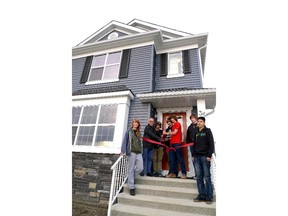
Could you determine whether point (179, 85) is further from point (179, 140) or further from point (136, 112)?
point (179, 140)

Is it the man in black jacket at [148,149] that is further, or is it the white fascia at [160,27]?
the white fascia at [160,27]

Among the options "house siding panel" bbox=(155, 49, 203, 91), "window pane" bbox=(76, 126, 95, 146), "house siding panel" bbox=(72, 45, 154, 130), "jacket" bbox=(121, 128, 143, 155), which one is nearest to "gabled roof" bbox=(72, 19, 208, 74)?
"house siding panel" bbox=(72, 45, 154, 130)

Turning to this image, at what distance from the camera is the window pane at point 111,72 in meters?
7.14

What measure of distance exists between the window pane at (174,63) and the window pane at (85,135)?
395cm

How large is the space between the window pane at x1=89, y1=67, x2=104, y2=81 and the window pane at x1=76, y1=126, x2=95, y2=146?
2.53 meters

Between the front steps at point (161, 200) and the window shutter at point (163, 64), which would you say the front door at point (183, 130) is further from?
the window shutter at point (163, 64)

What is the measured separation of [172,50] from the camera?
289 inches

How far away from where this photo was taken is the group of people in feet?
10.9

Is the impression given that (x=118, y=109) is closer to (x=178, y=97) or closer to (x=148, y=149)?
(x=148, y=149)

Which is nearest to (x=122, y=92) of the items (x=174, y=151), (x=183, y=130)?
(x=183, y=130)

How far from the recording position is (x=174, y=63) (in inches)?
283

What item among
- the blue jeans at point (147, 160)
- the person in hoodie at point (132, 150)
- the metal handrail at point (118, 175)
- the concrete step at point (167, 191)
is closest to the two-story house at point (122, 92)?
the metal handrail at point (118, 175)

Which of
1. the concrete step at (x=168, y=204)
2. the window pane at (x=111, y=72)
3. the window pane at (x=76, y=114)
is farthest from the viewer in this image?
the window pane at (x=111, y=72)

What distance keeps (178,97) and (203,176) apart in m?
2.64
